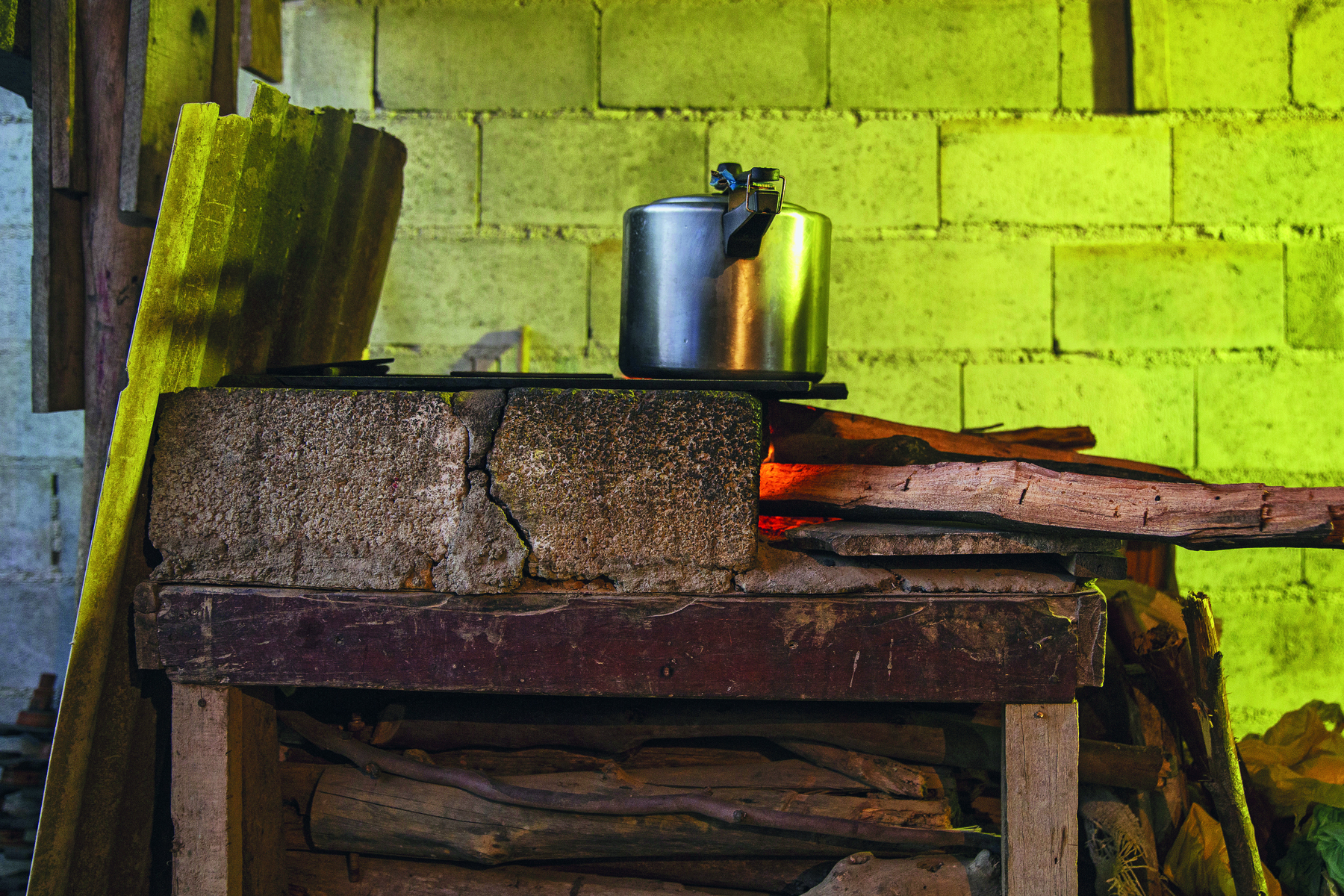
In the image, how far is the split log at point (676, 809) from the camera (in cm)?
153

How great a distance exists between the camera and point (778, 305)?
154 centimetres

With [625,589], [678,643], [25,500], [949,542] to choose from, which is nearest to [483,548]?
[625,589]

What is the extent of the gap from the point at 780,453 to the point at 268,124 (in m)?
1.10

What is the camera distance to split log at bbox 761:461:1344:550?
1.24 metres

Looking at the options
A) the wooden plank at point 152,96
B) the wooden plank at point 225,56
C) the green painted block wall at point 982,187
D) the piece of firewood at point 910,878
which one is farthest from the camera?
the green painted block wall at point 982,187

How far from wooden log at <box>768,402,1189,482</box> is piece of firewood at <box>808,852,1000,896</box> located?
0.74 m

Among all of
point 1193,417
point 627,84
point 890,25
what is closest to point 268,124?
point 627,84

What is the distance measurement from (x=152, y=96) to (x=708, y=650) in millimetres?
1641

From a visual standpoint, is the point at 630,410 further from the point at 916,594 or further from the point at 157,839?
the point at 157,839

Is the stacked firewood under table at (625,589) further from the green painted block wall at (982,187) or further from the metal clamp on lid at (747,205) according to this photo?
the green painted block wall at (982,187)

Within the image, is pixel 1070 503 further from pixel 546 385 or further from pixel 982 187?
pixel 982 187

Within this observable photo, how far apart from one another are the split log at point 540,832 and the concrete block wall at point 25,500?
1.60m

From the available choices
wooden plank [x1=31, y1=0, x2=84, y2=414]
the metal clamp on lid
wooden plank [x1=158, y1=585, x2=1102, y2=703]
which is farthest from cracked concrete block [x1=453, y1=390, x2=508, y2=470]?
wooden plank [x1=31, y1=0, x2=84, y2=414]

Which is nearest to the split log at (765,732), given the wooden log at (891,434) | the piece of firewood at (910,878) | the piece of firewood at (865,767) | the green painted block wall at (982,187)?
the piece of firewood at (865,767)
